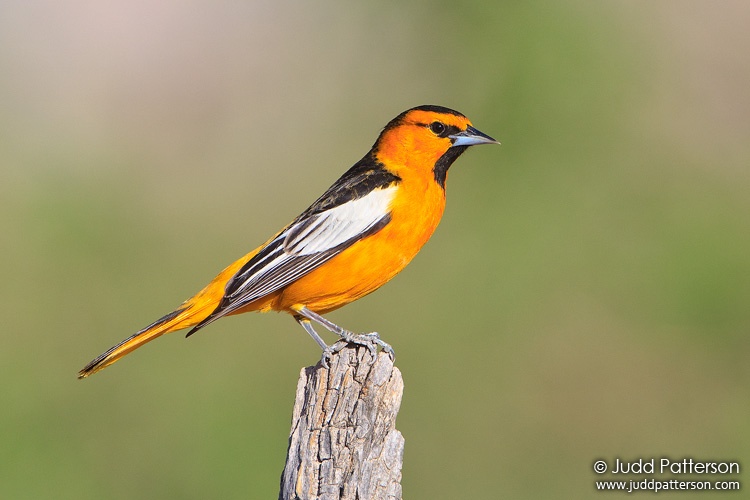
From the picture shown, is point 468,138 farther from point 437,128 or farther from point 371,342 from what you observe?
point 371,342

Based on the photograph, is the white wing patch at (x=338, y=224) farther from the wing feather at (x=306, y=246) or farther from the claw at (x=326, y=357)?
the claw at (x=326, y=357)

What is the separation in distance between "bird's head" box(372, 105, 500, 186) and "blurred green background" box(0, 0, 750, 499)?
2182mm

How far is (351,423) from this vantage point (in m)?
3.59

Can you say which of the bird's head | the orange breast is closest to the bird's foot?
the orange breast

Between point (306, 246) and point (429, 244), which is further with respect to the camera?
point (429, 244)

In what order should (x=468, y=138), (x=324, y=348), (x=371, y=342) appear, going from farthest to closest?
(x=468, y=138) < (x=324, y=348) < (x=371, y=342)

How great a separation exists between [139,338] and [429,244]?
3.78 meters

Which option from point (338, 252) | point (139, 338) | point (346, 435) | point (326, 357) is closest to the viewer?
point (346, 435)

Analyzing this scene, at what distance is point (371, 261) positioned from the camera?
4.61m

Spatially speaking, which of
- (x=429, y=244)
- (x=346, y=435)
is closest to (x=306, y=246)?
(x=346, y=435)

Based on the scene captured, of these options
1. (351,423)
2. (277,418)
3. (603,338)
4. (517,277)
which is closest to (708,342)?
(603,338)

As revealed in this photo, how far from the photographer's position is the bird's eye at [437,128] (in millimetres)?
5117

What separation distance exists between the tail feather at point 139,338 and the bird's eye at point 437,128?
1.51m

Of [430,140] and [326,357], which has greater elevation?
[430,140]
